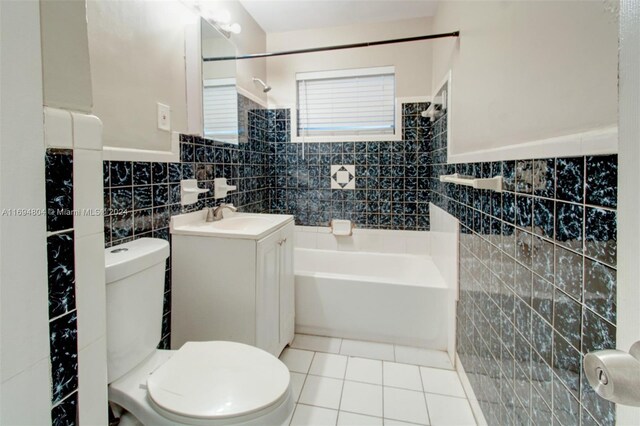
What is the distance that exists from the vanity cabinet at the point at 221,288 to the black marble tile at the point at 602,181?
1.34 metres

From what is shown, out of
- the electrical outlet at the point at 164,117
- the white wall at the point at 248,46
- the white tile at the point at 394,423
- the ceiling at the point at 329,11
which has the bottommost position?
the white tile at the point at 394,423

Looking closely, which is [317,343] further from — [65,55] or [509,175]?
[65,55]

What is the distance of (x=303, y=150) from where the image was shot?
314 cm

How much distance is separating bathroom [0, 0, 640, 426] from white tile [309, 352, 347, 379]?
0.06 ft

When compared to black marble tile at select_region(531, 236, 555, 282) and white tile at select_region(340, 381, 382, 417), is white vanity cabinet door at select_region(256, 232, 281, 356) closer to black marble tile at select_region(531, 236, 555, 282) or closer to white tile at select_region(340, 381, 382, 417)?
white tile at select_region(340, 381, 382, 417)

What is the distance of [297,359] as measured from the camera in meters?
2.13

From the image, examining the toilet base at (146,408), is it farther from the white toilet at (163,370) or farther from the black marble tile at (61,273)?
the black marble tile at (61,273)

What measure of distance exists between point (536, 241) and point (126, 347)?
1.46 m

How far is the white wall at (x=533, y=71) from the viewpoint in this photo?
2.38ft

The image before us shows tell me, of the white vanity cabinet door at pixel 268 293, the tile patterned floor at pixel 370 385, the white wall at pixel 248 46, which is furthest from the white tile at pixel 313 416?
the white wall at pixel 248 46

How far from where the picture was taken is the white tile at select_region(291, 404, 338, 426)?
5.21 ft

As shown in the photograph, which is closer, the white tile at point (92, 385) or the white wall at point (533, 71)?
the white tile at point (92, 385)

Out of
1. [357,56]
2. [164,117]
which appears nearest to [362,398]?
[164,117]

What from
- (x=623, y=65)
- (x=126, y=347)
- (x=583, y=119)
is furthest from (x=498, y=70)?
(x=126, y=347)
